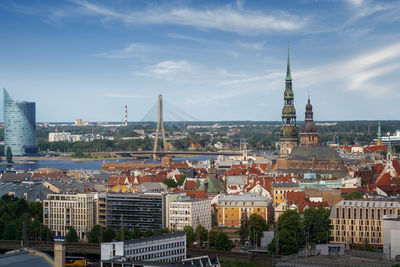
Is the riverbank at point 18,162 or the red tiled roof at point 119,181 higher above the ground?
the riverbank at point 18,162

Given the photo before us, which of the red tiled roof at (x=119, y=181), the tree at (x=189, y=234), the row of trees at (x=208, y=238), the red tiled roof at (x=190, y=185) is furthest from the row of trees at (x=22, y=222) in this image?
the red tiled roof at (x=190, y=185)

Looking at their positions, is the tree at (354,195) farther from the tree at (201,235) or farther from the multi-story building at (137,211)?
the multi-story building at (137,211)

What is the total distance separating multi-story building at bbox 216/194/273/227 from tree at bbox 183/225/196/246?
4765 mm

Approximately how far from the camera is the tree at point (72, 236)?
36.1 meters

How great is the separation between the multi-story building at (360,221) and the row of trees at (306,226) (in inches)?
18.4

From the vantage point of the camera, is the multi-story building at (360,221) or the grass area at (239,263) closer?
the grass area at (239,263)

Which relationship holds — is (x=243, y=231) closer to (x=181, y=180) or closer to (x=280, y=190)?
(x=280, y=190)

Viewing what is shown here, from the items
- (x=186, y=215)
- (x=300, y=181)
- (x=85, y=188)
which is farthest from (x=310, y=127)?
(x=186, y=215)

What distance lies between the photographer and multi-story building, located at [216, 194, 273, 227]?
39750mm

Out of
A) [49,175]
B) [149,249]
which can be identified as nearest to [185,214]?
[149,249]

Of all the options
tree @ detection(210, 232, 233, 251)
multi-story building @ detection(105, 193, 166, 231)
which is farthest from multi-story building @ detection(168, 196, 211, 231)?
tree @ detection(210, 232, 233, 251)

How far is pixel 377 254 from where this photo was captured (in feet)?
96.0

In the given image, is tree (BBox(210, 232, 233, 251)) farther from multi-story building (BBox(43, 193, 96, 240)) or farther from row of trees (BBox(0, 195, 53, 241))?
row of trees (BBox(0, 195, 53, 241))

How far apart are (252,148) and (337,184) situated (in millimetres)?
69724
